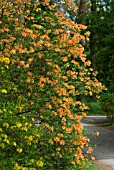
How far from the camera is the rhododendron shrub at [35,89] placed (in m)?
6.82

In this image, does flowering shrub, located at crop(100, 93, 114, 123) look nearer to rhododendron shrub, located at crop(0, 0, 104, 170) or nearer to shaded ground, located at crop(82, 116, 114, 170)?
shaded ground, located at crop(82, 116, 114, 170)

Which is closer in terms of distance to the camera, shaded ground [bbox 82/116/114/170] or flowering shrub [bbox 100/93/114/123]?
shaded ground [bbox 82/116/114/170]

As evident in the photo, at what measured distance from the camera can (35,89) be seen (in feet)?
23.7

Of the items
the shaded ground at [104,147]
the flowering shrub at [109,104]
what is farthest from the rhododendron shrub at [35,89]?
the flowering shrub at [109,104]

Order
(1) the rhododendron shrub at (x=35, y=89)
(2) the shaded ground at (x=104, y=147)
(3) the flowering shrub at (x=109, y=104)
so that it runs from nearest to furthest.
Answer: (1) the rhododendron shrub at (x=35, y=89) → (2) the shaded ground at (x=104, y=147) → (3) the flowering shrub at (x=109, y=104)

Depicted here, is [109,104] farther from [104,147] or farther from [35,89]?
[35,89]

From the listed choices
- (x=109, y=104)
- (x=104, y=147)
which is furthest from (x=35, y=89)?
(x=109, y=104)

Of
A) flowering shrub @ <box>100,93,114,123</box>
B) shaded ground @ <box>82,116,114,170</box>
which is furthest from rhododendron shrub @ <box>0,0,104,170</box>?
flowering shrub @ <box>100,93,114,123</box>

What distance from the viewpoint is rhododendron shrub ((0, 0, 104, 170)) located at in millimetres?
6824

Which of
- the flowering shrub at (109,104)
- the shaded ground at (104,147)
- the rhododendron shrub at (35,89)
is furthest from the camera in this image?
the flowering shrub at (109,104)

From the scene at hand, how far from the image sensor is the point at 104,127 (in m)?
21.5

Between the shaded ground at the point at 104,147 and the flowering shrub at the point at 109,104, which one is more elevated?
the flowering shrub at the point at 109,104

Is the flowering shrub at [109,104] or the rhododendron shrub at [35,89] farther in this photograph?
the flowering shrub at [109,104]

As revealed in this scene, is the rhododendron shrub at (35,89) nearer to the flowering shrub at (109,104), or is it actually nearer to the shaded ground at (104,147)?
the shaded ground at (104,147)
